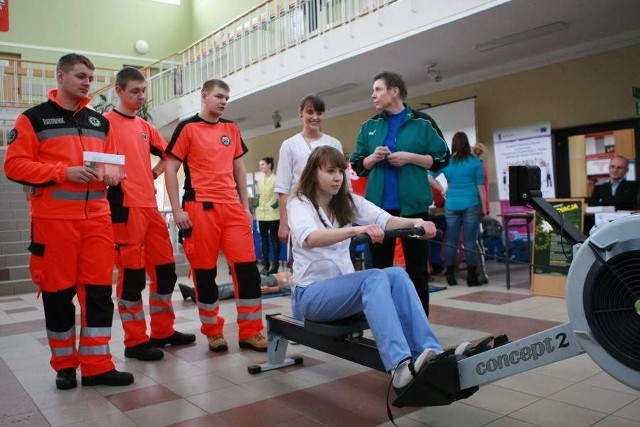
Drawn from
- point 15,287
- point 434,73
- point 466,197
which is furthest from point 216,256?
point 434,73

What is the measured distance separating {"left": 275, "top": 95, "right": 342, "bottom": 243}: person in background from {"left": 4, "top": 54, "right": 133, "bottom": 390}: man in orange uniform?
3.39ft

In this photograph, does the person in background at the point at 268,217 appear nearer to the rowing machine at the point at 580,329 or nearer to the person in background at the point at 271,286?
the person in background at the point at 271,286

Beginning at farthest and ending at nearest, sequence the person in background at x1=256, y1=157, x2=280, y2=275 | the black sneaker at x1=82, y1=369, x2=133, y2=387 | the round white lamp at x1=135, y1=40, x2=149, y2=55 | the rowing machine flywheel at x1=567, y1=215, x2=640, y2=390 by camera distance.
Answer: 1. the round white lamp at x1=135, y1=40, x2=149, y2=55
2. the person in background at x1=256, y1=157, x2=280, y2=275
3. the black sneaker at x1=82, y1=369, x2=133, y2=387
4. the rowing machine flywheel at x1=567, y1=215, x2=640, y2=390

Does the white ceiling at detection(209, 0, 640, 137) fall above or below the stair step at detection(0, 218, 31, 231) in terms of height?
above

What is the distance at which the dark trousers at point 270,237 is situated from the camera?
7.66 metres

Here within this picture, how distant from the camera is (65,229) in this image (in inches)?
103

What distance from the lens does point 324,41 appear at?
7781 mm

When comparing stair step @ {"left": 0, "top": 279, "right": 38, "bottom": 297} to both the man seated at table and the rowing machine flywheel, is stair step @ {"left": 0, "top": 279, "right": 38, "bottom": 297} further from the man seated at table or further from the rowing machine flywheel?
the man seated at table

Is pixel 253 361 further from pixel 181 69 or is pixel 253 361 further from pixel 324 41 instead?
pixel 181 69

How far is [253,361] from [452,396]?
59.2 inches

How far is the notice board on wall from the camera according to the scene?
4883 millimetres

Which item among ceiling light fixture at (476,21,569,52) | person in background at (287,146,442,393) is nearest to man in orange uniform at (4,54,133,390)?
person in background at (287,146,442,393)

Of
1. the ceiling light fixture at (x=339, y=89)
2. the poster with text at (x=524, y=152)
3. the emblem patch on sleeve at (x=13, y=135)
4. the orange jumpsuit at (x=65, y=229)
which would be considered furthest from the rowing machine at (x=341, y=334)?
the ceiling light fixture at (x=339, y=89)

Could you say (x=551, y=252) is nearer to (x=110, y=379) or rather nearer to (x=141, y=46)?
(x=110, y=379)
